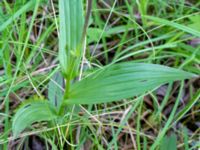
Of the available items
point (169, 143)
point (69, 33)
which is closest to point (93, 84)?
point (69, 33)

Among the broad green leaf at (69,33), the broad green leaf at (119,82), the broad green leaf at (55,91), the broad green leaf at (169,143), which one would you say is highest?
the broad green leaf at (69,33)

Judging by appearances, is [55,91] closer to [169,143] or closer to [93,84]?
[93,84]

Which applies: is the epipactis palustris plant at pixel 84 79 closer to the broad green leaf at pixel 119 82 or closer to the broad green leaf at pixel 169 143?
the broad green leaf at pixel 119 82

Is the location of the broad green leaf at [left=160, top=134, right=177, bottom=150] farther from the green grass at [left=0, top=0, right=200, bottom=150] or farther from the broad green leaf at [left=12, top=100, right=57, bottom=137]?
the broad green leaf at [left=12, top=100, right=57, bottom=137]

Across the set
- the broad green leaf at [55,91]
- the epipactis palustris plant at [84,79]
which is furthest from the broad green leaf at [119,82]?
the broad green leaf at [55,91]

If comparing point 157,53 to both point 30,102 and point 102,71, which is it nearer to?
point 102,71

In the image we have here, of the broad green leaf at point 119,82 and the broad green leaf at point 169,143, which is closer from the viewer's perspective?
the broad green leaf at point 119,82

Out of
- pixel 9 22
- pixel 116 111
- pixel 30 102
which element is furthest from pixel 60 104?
pixel 9 22
